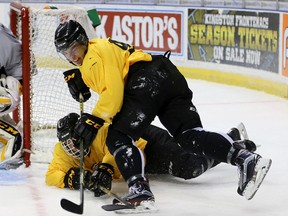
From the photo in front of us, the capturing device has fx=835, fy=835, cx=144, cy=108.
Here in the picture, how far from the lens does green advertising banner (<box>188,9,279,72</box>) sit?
7.21m

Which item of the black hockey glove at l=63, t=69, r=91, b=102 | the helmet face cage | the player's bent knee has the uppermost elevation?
the black hockey glove at l=63, t=69, r=91, b=102

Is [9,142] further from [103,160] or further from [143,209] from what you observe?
A: [143,209]

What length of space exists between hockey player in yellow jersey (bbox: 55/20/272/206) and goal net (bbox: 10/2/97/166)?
2.80ft

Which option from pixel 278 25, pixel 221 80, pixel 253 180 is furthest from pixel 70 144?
pixel 221 80

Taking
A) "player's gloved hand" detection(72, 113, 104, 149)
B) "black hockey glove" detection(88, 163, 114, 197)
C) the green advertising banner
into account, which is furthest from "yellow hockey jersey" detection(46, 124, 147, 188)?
the green advertising banner

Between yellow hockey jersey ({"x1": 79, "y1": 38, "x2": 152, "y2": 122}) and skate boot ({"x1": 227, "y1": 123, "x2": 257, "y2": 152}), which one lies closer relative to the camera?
yellow hockey jersey ({"x1": 79, "y1": 38, "x2": 152, "y2": 122})

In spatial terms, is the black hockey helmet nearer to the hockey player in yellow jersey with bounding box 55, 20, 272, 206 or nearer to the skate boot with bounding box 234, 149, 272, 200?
the hockey player in yellow jersey with bounding box 55, 20, 272, 206

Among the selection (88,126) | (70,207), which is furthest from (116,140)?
(70,207)

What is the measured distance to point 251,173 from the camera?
3576mm

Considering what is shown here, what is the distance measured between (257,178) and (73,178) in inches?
36.9

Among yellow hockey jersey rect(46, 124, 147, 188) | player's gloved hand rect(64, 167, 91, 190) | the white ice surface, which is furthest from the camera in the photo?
yellow hockey jersey rect(46, 124, 147, 188)

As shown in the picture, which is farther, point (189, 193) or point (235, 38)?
point (235, 38)

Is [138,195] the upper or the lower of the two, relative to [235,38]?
lower

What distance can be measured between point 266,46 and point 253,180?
12.6ft
